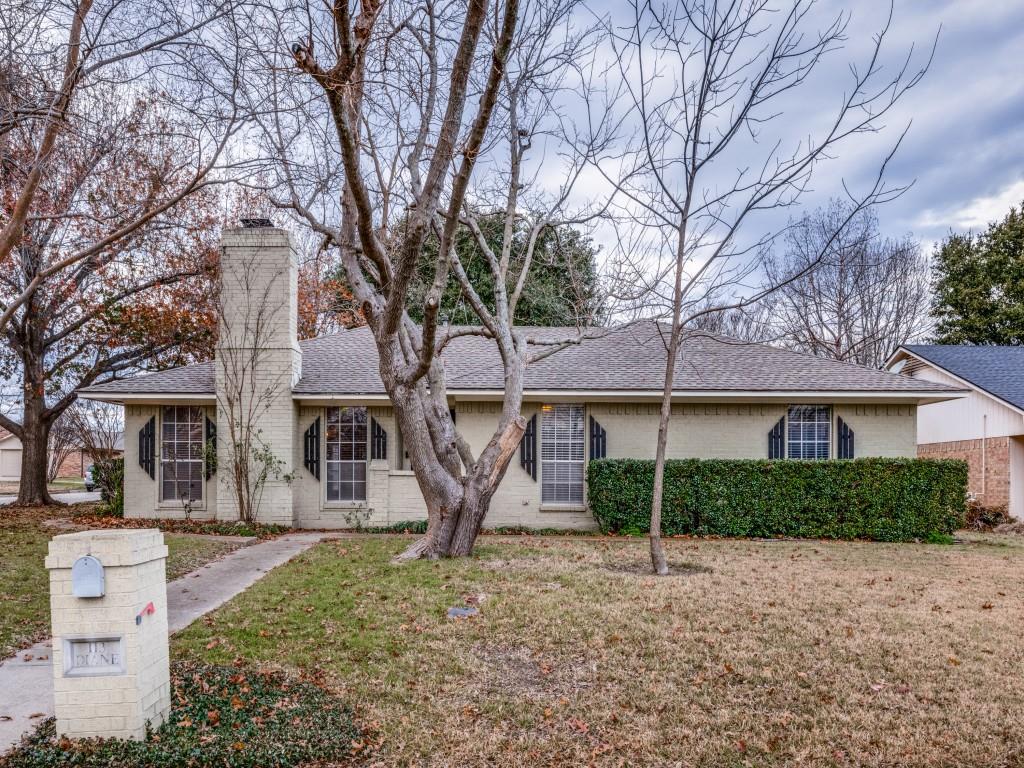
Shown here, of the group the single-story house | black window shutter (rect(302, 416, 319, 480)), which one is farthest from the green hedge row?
black window shutter (rect(302, 416, 319, 480))

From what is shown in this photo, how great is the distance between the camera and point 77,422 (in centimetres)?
1780

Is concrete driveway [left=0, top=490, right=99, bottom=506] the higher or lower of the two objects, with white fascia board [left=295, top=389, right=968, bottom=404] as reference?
lower

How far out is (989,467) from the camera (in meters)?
17.6

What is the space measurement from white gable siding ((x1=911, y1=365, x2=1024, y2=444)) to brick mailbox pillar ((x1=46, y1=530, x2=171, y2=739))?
17.0 m

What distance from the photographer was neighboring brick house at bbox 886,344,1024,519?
16.9m

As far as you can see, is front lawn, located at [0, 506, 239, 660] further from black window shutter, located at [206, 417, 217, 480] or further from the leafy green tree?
the leafy green tree

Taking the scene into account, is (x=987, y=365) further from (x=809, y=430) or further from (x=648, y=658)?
(x=648, y=658)

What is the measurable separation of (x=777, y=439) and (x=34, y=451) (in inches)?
745

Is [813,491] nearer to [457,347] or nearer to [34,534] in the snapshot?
[457,347]

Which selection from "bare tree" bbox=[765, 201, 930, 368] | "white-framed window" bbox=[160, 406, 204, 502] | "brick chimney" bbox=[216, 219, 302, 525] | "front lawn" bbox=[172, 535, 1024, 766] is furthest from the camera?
"bare tree" bbox=[765, 201, 930, 368]

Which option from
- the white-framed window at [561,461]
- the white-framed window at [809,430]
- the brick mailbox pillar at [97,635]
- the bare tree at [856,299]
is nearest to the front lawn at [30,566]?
the brick mailbox pillar at [97,635]

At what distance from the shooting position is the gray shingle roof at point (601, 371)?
13.7 meters

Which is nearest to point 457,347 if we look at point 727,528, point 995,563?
point 727,528

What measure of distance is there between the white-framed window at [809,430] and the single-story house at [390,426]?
22mm
